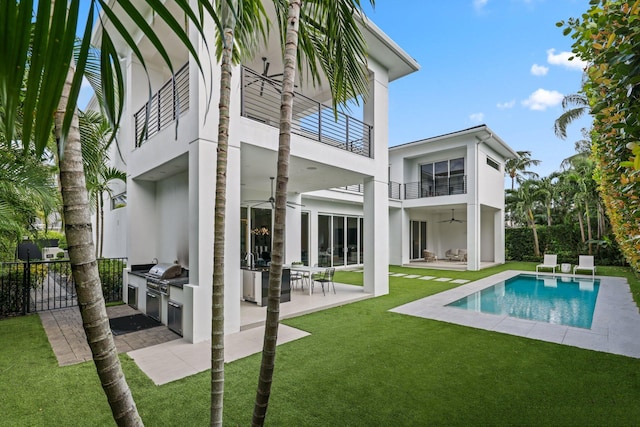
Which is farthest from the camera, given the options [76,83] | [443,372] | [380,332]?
[380,332]

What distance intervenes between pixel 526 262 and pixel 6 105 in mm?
24686

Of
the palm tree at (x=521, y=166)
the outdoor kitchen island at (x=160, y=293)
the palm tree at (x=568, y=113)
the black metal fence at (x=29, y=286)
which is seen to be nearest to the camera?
the outdoor kitchen island at (x=160, y=293)

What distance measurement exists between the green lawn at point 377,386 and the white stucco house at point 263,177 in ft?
6.39

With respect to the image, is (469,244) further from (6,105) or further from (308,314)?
(6,105)

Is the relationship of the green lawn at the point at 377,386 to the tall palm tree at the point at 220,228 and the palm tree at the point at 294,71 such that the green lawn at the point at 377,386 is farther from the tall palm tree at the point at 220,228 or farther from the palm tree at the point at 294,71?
the palm tree at the point at 294,71

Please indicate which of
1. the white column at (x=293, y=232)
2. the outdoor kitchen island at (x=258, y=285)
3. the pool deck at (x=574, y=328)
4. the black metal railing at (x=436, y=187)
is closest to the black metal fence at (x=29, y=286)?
the outdoor kitchen island at (x=258, y=285)

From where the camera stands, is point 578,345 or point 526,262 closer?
point 578,345

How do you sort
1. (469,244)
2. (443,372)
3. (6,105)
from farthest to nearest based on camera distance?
(469,244) < (443,372) < (6,105)

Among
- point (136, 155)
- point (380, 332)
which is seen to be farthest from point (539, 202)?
point (136, 155)

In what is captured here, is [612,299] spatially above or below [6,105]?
below

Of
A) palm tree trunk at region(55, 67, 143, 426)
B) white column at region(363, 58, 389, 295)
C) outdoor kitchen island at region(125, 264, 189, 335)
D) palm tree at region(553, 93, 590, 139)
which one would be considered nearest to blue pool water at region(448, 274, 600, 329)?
white column at region(363, 58, 389, 295)

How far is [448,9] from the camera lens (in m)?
14.0

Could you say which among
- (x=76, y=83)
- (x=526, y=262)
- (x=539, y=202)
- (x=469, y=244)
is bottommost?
(x=526, y=262)

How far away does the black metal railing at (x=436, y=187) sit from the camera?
1894 cm
